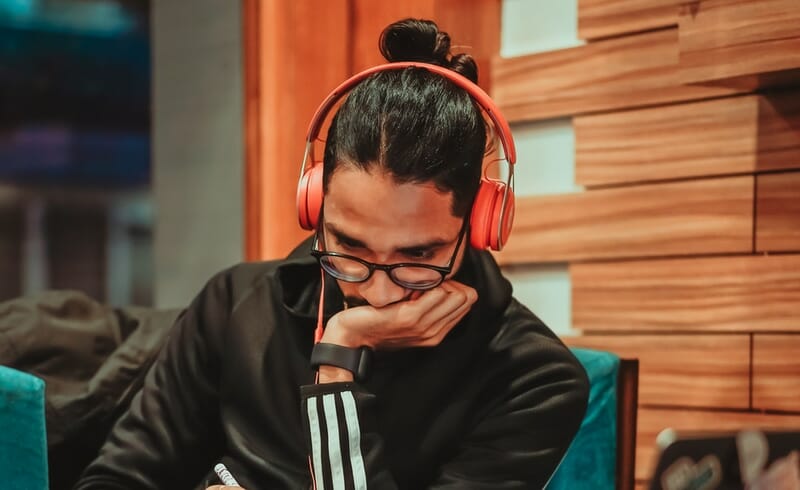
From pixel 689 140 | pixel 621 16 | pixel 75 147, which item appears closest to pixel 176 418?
pixel 689 140

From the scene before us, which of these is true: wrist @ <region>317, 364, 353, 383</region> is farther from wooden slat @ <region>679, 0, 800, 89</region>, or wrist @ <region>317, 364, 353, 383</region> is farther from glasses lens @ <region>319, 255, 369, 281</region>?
wooden slat @ <region>679, 0, 800, 89</region>

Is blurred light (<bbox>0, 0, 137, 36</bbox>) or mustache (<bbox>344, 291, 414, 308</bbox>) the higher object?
blurred light (<bbox>0, 0, 137, 36</bbox>)

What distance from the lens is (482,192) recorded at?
1.39 m

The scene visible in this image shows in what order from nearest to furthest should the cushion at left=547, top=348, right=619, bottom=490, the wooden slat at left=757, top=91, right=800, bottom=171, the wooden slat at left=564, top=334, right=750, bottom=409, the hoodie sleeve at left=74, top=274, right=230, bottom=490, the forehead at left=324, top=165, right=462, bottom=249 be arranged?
the forehead at left=324, top=165, right=462, bottom=249 < the hoodie sleeve at left=74, top=274, right=230, bottom=490 < the cushion at left=547, top=348, right=619, bottom=490 < the wooden slat at left=757, top=91, right=800, bottom=171 < the wooden slat at left=564, top=334, right=750, bottom=409

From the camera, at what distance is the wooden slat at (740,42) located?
5.55 feet

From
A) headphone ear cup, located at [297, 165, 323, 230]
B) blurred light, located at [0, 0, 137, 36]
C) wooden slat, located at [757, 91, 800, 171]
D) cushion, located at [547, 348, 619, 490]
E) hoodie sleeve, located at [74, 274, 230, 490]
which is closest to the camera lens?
headphone ear cup, located at [297, 165, 323, 230]

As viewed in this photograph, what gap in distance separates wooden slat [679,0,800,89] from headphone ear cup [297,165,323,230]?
30.7 inches

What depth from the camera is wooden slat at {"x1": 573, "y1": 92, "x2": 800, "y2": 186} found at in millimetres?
1920

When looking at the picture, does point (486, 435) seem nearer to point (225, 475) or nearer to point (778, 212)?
point (225, 475)

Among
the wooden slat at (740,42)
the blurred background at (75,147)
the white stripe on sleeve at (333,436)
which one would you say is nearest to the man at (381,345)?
the white stripe on sleeve at (333,436)

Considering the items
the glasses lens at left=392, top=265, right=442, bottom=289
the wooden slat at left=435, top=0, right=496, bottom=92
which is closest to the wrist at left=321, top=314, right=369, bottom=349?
the glasses lens at left=392, top=265, right=442, bottom=289

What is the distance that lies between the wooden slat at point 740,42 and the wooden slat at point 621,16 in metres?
0.29

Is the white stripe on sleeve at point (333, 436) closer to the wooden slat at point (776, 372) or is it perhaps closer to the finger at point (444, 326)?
the finger at point (444, 326)

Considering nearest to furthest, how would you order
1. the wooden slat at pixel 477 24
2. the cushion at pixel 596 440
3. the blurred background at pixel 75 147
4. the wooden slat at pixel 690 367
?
the cushion at pixel 596 440 < the wooden slat at pixel 690 367 < the wooden slat at pixel 477 24 < the blurred background at pixel 75 147
